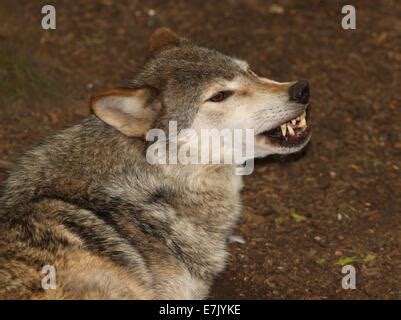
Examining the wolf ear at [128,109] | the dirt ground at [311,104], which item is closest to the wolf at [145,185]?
the wolf ear at [128,109]

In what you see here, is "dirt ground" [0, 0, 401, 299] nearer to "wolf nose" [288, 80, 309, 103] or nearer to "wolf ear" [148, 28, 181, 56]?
"wolf nose" [288, 80, 309, 103]

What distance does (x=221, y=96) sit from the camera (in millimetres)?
5922

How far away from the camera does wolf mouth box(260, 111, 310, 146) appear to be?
6219 millimetres

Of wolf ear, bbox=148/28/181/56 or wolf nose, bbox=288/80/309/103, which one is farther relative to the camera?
wolf ear, bbox=148/28/181/56

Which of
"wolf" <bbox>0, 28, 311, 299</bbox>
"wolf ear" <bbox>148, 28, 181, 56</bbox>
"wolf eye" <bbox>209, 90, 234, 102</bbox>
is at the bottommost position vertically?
"wolf" <bbox>0, 28, 311, 299</bbox>

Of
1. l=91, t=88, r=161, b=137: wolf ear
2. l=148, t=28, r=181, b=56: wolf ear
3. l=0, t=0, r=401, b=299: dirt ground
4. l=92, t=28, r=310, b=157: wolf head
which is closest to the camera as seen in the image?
l=91, t=88, r=161, b=137: wolf ear

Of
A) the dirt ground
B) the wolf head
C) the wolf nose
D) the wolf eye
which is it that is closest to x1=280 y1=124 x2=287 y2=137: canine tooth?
the wolf head

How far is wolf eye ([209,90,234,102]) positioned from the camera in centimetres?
589

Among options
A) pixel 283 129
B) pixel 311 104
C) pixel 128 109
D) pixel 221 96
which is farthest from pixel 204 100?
pixel 311 104

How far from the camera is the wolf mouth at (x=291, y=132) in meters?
6.22

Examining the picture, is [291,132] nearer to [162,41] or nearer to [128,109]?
[162,41]

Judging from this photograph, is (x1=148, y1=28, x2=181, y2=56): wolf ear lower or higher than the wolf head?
higher

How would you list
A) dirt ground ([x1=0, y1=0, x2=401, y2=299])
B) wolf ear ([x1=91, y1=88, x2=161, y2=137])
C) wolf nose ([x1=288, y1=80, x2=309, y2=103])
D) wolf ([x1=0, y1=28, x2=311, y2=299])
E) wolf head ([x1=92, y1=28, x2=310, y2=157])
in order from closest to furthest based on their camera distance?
wolf ([x1=0, y1=28, x2=311, y2=299]), wolf ear ([x1=91, y1=88, x2=161, y2=137]), wolf head ([x1=92, y1=28, x2=310, y2=157]), wolf nose ([x1=288, y1=80, x2=309, y2=103]), dirt ground ([x1=0, y1=0, x2=401, y2=299])

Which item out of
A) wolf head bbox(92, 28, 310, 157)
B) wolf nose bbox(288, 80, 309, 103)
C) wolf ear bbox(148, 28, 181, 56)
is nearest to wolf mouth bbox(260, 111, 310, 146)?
wolf head bbox(92, 28, 310, 157)
